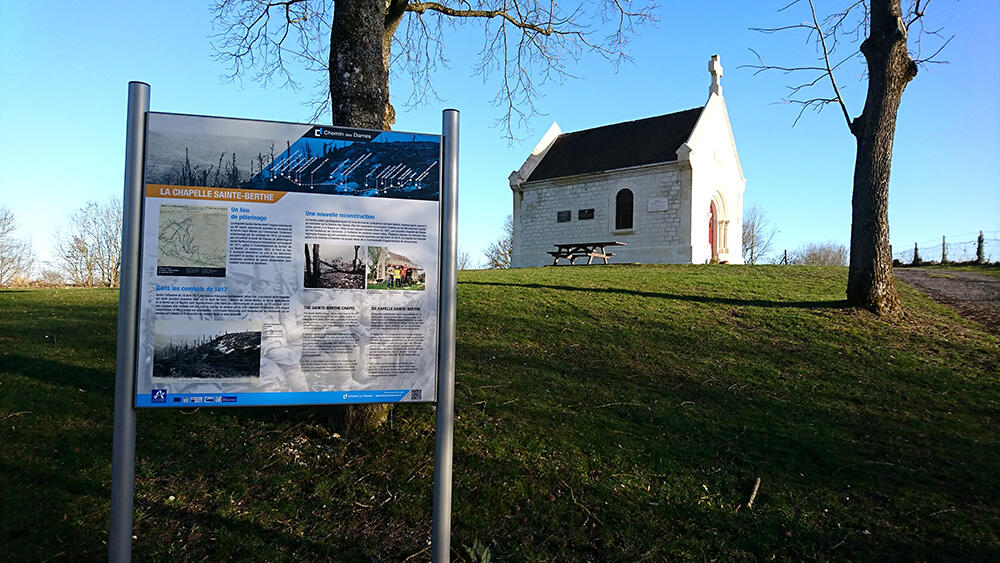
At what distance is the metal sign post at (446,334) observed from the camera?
3.56 meters

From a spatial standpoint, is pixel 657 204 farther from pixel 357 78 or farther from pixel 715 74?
pixel 357 78

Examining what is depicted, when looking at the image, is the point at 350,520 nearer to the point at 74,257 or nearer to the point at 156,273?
the point at 156,273

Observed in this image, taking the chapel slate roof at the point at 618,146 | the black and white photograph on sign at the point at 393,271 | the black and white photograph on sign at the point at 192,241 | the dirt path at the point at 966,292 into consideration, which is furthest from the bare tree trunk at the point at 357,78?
the chapel slate roof at the point at 618,146

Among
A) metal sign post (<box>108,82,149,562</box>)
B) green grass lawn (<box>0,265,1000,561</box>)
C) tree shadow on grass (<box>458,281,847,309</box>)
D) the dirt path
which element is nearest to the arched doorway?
the dirt path

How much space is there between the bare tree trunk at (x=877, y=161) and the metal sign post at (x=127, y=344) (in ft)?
36.5

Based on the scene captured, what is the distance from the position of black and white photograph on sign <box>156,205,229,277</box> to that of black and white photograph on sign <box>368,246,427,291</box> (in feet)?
2.72

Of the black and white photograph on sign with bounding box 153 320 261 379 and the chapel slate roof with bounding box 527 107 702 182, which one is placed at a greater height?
the chapel slate roof with bounding box 527 107 702 182

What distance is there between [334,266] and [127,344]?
119cm

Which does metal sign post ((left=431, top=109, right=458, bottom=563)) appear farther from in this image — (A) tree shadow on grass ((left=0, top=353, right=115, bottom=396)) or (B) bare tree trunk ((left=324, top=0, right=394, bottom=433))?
(A) tree shadow on grass ((left=0, top=353, right=115, bottom=396))

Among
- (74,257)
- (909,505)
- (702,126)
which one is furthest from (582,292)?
(74,257)

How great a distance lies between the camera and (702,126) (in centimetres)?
2983

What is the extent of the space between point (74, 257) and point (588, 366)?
4676 centimetres

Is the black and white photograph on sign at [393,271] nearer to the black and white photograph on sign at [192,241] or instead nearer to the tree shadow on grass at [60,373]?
the black and white photograph on sign at [192,241]

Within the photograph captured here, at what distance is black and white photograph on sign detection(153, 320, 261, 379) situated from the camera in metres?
3.30
